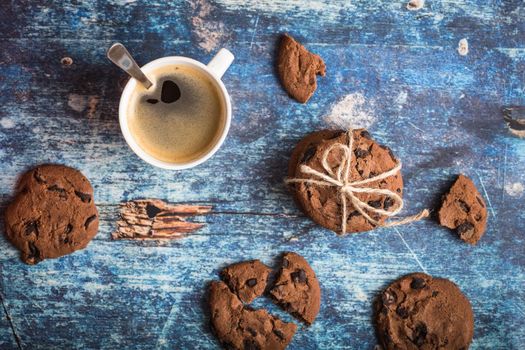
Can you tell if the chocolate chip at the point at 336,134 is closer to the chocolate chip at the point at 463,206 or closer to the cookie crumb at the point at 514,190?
the chocolate chip at the point at 463,206

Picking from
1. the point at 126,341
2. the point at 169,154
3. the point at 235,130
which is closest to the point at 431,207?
the point at 235,130

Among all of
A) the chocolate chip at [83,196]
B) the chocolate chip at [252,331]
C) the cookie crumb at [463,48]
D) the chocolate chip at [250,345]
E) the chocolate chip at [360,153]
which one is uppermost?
the cookie crumb at [463,48]

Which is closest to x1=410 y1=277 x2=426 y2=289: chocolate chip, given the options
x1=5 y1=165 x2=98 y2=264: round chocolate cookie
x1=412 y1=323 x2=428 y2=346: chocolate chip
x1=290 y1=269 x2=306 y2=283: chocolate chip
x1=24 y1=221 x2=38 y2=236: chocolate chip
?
x1=412 y1=323 x2=428 y2=346: chocolate chip

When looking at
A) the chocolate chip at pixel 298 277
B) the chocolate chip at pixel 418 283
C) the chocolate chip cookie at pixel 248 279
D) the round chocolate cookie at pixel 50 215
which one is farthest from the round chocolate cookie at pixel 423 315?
the round chocolate cookie at pixel 50 215

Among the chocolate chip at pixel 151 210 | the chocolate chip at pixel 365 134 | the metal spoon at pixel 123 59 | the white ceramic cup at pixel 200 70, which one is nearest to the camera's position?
the metal spoon at pixel 123 59

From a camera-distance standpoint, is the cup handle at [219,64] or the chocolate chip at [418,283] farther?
the chocolate chip at [418,283]

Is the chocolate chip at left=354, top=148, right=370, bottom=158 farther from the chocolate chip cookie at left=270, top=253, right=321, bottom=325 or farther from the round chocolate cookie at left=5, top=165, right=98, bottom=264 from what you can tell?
the round chocolate cookie at left=5, top=165, right=98, bottom=264
